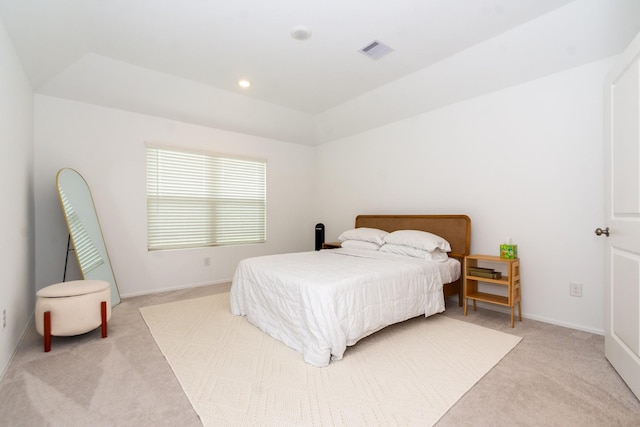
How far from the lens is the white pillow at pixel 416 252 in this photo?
3.25 metres

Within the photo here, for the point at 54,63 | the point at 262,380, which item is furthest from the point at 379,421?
the point at 54,63

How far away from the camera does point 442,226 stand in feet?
12.1

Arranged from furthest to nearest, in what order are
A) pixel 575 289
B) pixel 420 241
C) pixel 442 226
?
pixel 442 226 < pixel 420 241 < pixel 575 289

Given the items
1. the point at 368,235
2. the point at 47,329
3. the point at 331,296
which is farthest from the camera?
the point at 368,235

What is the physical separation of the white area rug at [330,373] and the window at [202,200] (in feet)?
5.31

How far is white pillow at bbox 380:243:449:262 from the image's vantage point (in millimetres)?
3248

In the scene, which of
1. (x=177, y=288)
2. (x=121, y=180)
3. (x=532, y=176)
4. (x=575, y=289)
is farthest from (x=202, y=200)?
(x=575, y=289)

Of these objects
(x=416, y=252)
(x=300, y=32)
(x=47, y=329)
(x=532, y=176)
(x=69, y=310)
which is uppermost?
(x=300, y=32)

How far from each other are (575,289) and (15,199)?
4.91 metres

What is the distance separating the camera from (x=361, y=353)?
7.52 ft

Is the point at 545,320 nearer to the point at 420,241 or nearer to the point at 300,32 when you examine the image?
the point at 420,241

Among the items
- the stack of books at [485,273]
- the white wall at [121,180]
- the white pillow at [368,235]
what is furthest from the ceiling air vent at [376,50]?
the white wall at [121,180]

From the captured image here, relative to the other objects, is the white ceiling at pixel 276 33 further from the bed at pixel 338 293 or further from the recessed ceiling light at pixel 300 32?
the bed at pixel 338 293

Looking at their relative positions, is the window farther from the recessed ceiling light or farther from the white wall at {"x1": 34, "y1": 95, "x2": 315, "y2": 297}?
the recessed ceiling light
